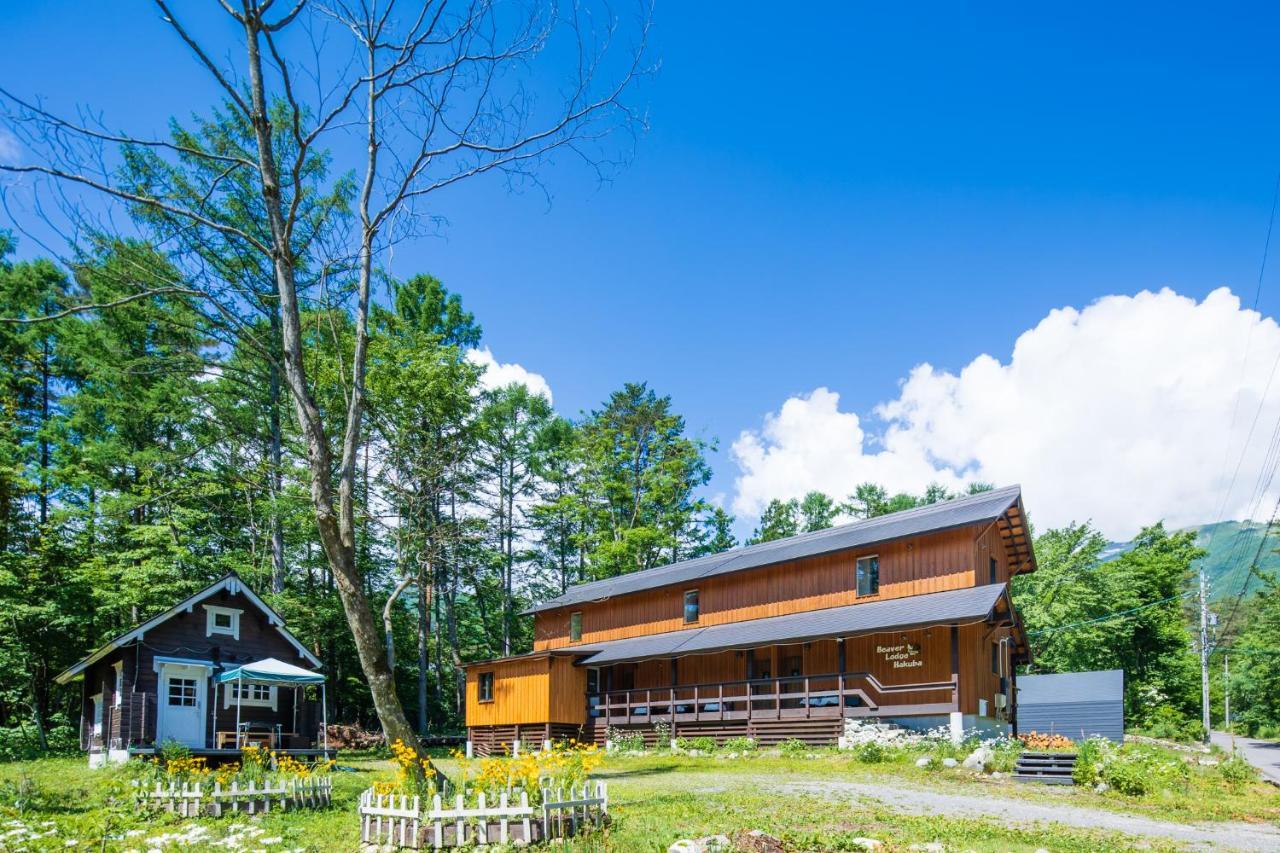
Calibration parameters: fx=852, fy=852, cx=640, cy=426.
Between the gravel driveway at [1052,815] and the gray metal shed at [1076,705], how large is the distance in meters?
13.1

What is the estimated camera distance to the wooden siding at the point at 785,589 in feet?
81.8

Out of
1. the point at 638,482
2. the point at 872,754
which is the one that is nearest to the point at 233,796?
the point at 872,754

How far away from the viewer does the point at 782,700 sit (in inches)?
993

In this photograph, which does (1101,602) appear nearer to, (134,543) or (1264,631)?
(1264,631)

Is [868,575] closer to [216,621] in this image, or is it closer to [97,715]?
[216,621]

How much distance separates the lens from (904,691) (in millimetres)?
23234

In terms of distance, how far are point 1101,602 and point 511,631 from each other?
99.4 ft

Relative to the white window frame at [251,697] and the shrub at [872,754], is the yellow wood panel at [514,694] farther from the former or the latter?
the shrub at [872,754]

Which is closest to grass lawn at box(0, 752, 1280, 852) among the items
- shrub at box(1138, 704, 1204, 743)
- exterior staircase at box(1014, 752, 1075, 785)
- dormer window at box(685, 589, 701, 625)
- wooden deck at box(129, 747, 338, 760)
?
exterior staircase at box(1014, 752, 1075, 785)

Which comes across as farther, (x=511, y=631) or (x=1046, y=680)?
(x=511, y=631)

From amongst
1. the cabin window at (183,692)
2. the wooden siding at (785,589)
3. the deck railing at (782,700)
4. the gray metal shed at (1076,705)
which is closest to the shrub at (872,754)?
the deck railing at (782,700)

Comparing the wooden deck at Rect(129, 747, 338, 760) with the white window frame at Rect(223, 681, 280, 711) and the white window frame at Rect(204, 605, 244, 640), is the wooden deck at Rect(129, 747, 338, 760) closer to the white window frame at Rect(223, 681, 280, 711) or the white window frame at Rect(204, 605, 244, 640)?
the white window frame at Rect(223, 681, 280, 711)

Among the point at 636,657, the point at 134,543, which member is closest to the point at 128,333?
the point at 134,543

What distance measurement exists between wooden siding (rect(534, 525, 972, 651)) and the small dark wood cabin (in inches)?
487
